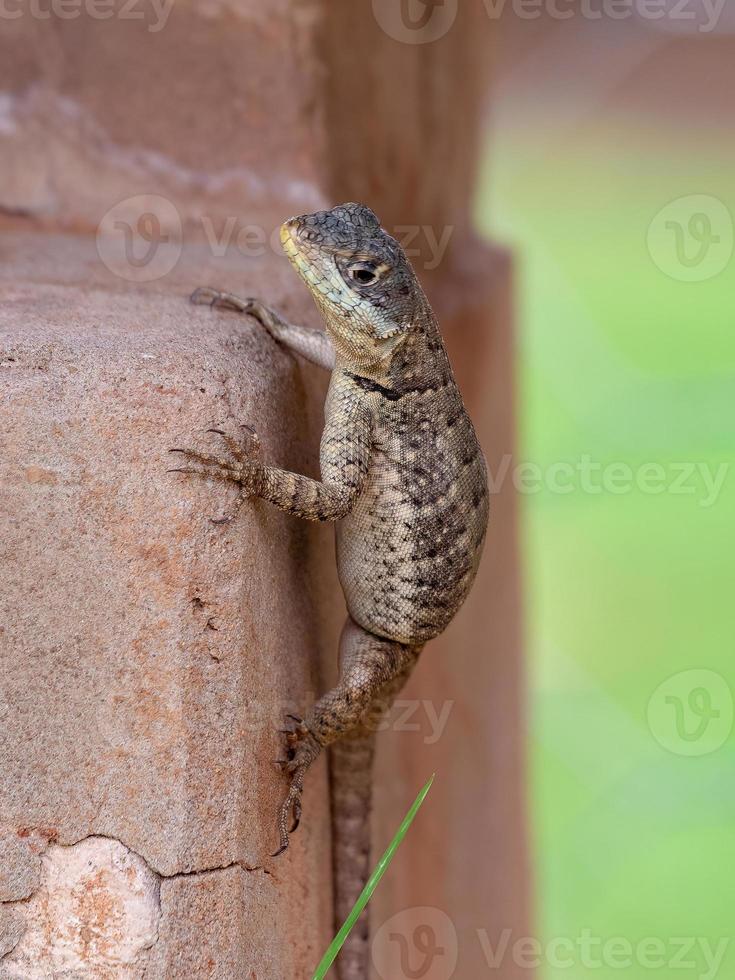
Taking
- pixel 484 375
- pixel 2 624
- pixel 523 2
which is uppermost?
pixel 523 2

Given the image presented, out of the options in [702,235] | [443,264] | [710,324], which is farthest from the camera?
[710,324]

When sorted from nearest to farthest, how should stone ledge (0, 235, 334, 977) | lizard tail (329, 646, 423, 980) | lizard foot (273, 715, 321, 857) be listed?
stone ledge (0, 235, 334, 977)
lizard foot (273, 715, 321, 857)
lizard tail (329, 646, 423, 980)

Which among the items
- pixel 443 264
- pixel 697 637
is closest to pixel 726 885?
pixel 697 637

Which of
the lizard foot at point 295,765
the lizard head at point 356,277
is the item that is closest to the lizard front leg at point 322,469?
the lizard head at point 356,277

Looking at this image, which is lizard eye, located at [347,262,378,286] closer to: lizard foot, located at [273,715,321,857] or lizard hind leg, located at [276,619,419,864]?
lizard hind leg, located at [276,619,419,864]

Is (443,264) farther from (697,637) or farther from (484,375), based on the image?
(697,637)

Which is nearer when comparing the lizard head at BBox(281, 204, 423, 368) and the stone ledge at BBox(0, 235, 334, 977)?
the stone ledge at BBox(0, 235, 334, 977)

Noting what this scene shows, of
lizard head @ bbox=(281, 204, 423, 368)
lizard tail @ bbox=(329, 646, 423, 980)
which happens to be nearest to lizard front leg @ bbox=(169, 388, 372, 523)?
lizard head @ bbox=(281, 204, 423, 368)
